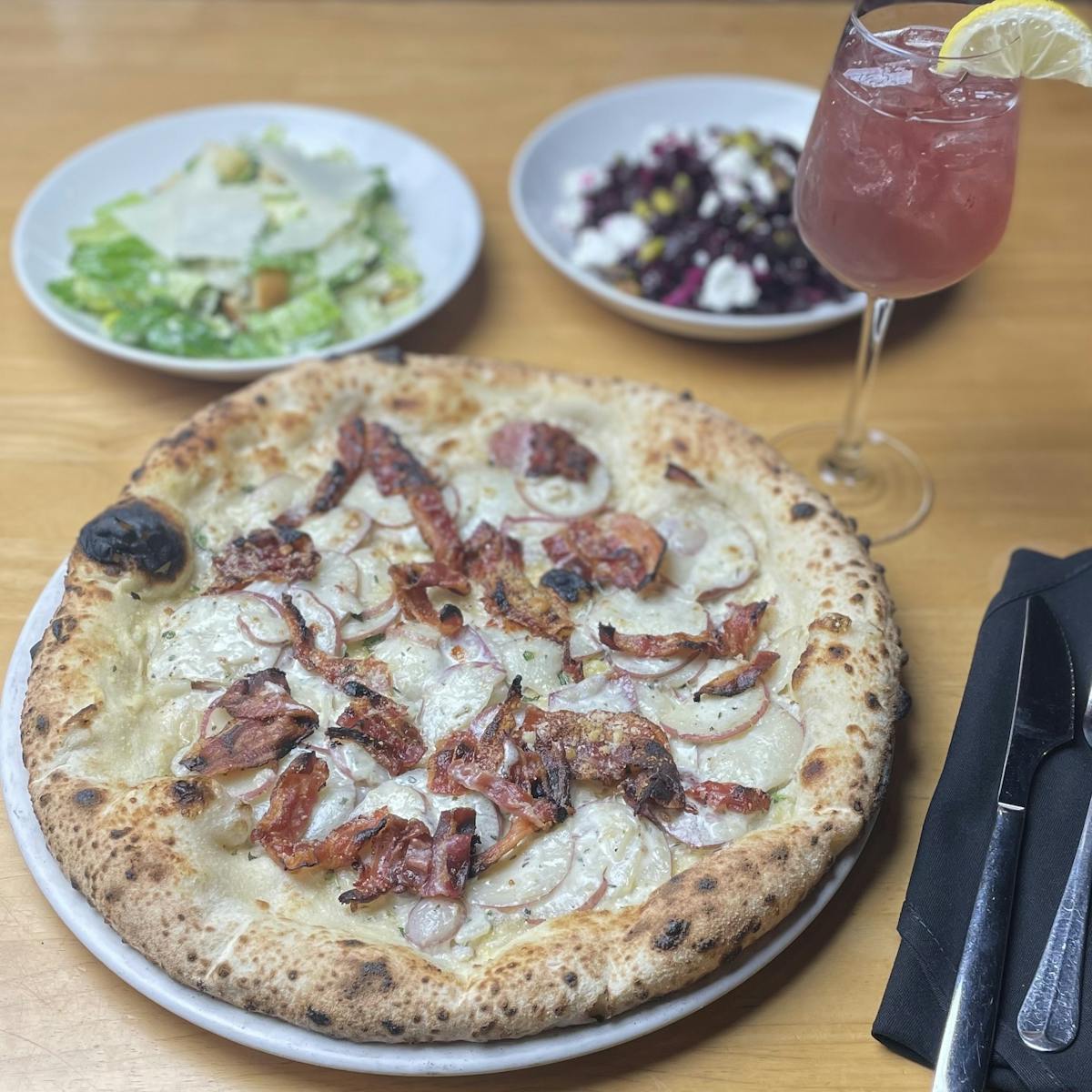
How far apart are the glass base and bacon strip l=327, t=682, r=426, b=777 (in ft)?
4.68

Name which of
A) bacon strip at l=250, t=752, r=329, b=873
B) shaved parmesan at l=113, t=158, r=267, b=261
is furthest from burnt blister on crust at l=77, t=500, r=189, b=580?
shaved parmesan at l=113, t=158, r=267, b=261

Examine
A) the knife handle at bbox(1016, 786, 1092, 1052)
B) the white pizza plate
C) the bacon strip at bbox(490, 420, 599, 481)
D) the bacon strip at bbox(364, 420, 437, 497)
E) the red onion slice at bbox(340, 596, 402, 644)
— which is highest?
the bacon strip at bbox(490, 420, 599, 481)

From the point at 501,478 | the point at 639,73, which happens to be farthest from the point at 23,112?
the point at 501,478

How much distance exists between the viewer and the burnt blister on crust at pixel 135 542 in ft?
8.22

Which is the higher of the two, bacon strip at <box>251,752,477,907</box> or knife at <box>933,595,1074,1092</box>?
knife at <box>933,595,1074,1092</box>

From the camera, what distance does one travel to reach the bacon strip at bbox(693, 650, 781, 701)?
2.39 meters

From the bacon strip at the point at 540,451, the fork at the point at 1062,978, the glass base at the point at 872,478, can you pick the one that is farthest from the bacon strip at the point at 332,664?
the glass base at the point at 872,478

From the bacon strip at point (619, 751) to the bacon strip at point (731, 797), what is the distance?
1.6 inches

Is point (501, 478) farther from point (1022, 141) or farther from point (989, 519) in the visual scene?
point (1022, 141)

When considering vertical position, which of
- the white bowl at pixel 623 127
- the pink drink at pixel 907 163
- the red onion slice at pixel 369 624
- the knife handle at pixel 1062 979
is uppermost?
the pink drink at pixel 907 163

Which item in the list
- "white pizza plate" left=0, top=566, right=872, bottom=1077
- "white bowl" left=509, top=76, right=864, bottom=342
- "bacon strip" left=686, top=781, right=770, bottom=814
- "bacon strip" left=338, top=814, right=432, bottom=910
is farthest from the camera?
"white bowl" left=509, top=76, right=864, bottom=342

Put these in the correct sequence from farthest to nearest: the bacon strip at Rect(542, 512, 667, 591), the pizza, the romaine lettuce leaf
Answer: the romaine lettuce leaf → the bacon strip at Rect(542, 512, 667, 591) → the pizza

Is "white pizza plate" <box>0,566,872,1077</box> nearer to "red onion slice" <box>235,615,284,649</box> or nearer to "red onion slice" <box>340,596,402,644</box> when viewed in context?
"red onion slice" <box>235,615,284,649</box>

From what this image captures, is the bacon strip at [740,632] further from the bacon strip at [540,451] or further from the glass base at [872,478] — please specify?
the glass base at [872,478]
